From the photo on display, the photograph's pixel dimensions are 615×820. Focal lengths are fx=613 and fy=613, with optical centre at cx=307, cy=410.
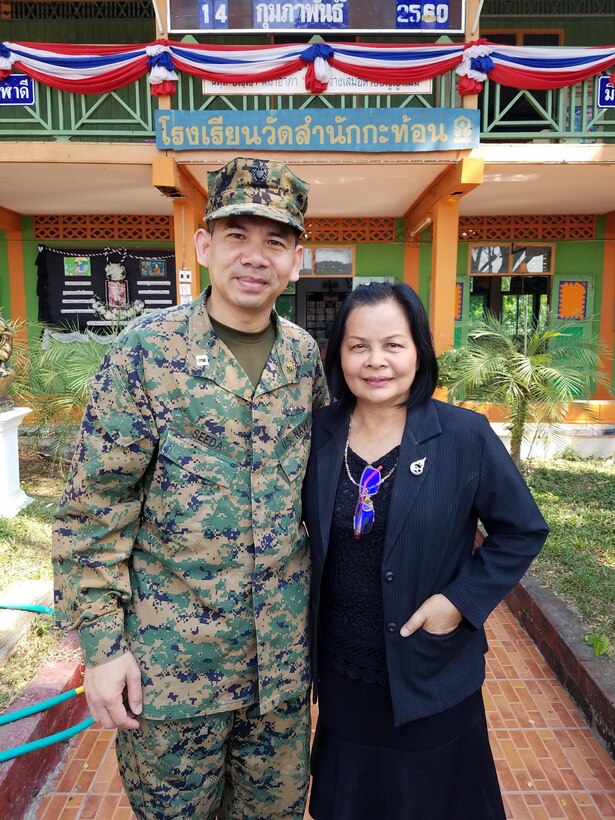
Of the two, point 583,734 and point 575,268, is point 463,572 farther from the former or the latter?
point 575,268

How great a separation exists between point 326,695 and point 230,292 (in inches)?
42.6

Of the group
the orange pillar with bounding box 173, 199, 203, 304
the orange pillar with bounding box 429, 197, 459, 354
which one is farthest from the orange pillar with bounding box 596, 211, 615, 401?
the orange pillar with bounding box 173, 199, 203, 304

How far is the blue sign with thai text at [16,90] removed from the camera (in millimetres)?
6215

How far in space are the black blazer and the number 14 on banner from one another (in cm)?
607

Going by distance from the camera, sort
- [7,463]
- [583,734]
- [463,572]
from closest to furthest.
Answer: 1. [463,572]
2. [583,734]
3. [7,463]

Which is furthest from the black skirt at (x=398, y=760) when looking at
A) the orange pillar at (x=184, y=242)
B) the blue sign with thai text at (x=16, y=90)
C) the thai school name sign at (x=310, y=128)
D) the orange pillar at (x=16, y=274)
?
the orange pillar at (x=16, y=274)

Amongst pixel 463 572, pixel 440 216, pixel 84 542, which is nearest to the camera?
pixel 84 542

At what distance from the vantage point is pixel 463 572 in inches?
59.1

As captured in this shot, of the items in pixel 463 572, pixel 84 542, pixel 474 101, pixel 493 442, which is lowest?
pixel 463 572

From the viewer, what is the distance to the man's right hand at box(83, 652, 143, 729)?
1.40 m

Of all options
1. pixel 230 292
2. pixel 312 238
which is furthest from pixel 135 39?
pixel 230 292

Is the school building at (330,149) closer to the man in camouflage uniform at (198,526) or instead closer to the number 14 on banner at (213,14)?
the number 14 on banner at (213,14)

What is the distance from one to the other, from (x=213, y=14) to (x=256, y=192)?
575 centimetres

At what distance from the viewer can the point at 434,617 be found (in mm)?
1460
